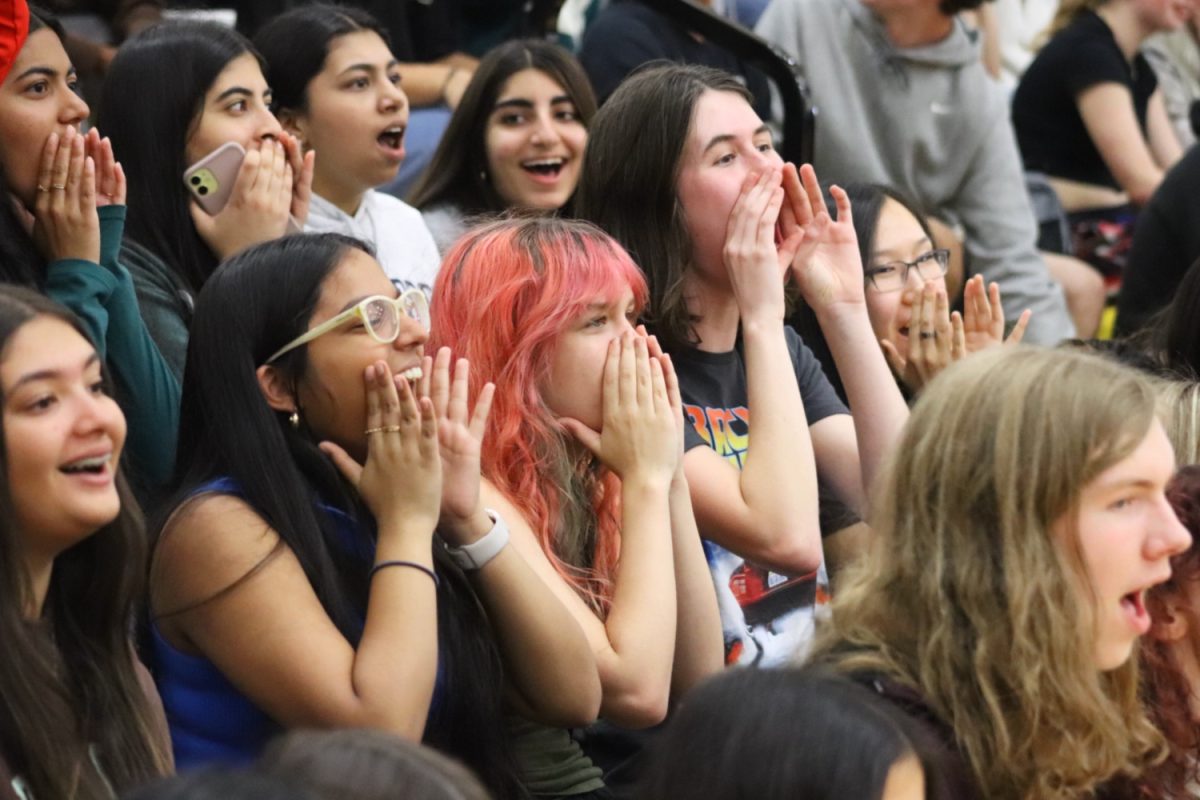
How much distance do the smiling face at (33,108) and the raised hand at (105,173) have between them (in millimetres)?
93

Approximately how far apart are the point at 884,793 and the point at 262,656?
912 mm

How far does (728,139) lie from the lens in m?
3.38

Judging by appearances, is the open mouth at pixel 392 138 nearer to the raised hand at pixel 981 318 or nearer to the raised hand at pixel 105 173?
the raised hand at pixel 105 173

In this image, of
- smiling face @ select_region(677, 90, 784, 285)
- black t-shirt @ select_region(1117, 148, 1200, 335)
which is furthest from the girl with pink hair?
black t-shirt @ select_region(1117, 148, 1200, 335)

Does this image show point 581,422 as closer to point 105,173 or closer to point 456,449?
point 456,449

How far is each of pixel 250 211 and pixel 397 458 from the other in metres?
1.04

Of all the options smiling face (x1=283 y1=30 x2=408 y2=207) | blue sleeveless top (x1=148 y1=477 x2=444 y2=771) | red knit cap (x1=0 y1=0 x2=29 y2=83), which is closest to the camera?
blue sleeveless top (x1=148 y1=477 x2=444 y2=771)

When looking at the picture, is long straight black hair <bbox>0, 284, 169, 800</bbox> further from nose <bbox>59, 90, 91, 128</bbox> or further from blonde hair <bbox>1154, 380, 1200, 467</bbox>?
blonde hair <bbox>1154, 380, 1200, 467</bbox>

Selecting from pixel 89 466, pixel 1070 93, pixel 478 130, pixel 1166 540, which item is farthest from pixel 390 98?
pixel 1070 93

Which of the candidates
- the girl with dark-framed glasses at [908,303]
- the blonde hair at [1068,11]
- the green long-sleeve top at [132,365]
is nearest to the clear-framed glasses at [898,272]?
the girl with dark-framed glasses at [908,303]

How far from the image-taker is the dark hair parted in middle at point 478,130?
443 cm

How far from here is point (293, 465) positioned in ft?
8.35

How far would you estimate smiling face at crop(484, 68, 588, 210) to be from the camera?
175 inches

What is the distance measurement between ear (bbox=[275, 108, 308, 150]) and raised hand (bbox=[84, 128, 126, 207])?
1.03m
